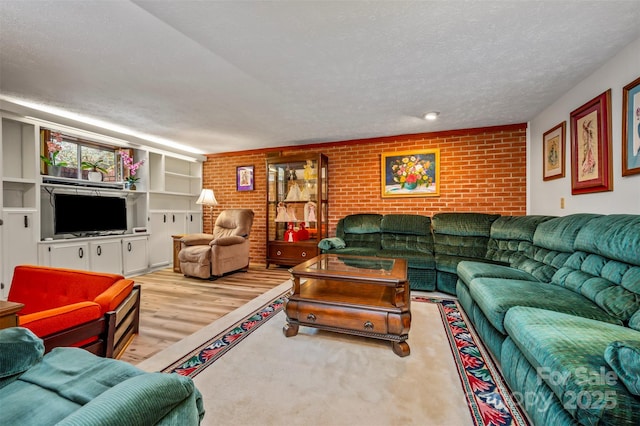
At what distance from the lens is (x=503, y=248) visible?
306cm

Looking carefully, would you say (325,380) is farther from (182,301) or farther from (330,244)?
(330,244)

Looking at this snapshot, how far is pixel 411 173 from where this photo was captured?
4.24 m

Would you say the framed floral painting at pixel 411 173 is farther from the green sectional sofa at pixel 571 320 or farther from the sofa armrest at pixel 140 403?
the sofa armrest at pixel 140 403

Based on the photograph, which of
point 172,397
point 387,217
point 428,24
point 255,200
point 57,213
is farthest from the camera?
point 255,200

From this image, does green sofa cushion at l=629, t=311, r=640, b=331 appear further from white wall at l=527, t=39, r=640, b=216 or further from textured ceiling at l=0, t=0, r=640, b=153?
textured ceiling at l=0, t=0, r=640, b=153

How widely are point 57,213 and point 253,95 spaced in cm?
302

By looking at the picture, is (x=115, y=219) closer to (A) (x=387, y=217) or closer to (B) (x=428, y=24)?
(A) (x=387, y=217)

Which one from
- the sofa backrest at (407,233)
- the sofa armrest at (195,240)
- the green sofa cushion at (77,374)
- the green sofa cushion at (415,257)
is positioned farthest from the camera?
the sofa armrest at (195,240)

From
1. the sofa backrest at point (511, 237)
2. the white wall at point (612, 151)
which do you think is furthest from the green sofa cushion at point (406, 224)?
the white wall at point (612, 151)

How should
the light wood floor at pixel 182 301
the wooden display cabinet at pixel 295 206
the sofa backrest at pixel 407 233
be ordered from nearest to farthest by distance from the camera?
1. the light wood floor at pixel 182 301
2. the sofa backrest at pixel 407 233
3. the wooden display cabinet at pixel 295 206

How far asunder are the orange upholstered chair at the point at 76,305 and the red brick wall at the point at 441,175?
3323 millimetres

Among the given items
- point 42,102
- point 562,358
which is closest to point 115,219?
point 42,102

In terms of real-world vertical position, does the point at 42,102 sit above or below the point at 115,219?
above

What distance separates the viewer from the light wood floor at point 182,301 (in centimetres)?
207
